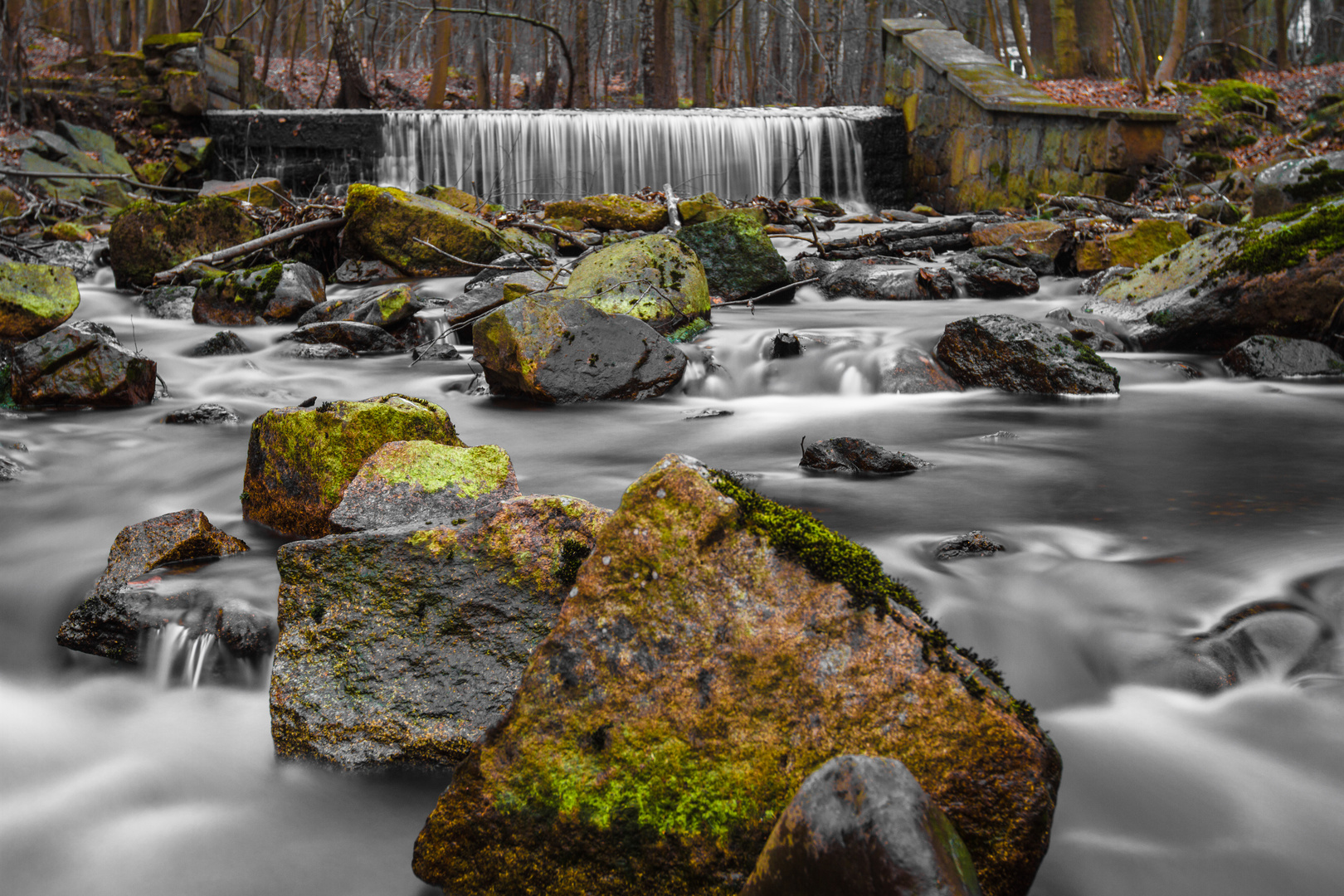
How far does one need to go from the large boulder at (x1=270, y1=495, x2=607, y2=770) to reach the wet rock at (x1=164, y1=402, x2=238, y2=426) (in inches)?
148

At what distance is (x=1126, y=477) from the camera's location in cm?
436

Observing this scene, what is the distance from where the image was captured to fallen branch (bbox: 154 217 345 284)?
28.8 ft

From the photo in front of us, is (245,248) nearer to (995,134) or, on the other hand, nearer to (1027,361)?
(1027,361)

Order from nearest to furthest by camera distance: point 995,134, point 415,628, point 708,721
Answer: point 708,721 → point 415,628 → point 995,134

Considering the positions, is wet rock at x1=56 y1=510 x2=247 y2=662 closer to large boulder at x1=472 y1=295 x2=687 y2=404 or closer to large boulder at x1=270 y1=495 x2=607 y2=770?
large boulder at x1=270 y1=495 x2=607 y2=770

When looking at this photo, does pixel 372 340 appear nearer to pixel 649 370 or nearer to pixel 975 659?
pixel 649 370

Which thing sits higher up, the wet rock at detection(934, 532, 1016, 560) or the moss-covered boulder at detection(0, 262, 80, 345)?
the moss-covered boulder at detection(0, 262, 80, 345)

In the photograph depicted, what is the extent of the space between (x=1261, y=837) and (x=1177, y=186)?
43.0 feet

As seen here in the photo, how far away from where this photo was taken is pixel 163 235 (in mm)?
9219

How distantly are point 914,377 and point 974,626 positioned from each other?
365 cm

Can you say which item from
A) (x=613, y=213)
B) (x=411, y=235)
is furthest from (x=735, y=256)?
(x=613, y=213)

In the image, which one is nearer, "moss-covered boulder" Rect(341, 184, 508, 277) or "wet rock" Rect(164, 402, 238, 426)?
"wet rock" Rect(164, 402, 238, 426)

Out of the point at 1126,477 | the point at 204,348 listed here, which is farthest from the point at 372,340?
the point at 1126,477

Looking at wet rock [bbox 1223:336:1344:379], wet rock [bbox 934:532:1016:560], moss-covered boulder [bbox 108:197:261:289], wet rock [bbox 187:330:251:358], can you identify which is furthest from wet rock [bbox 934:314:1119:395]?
moss-covered boulder [bbox 108:197:261:289]
